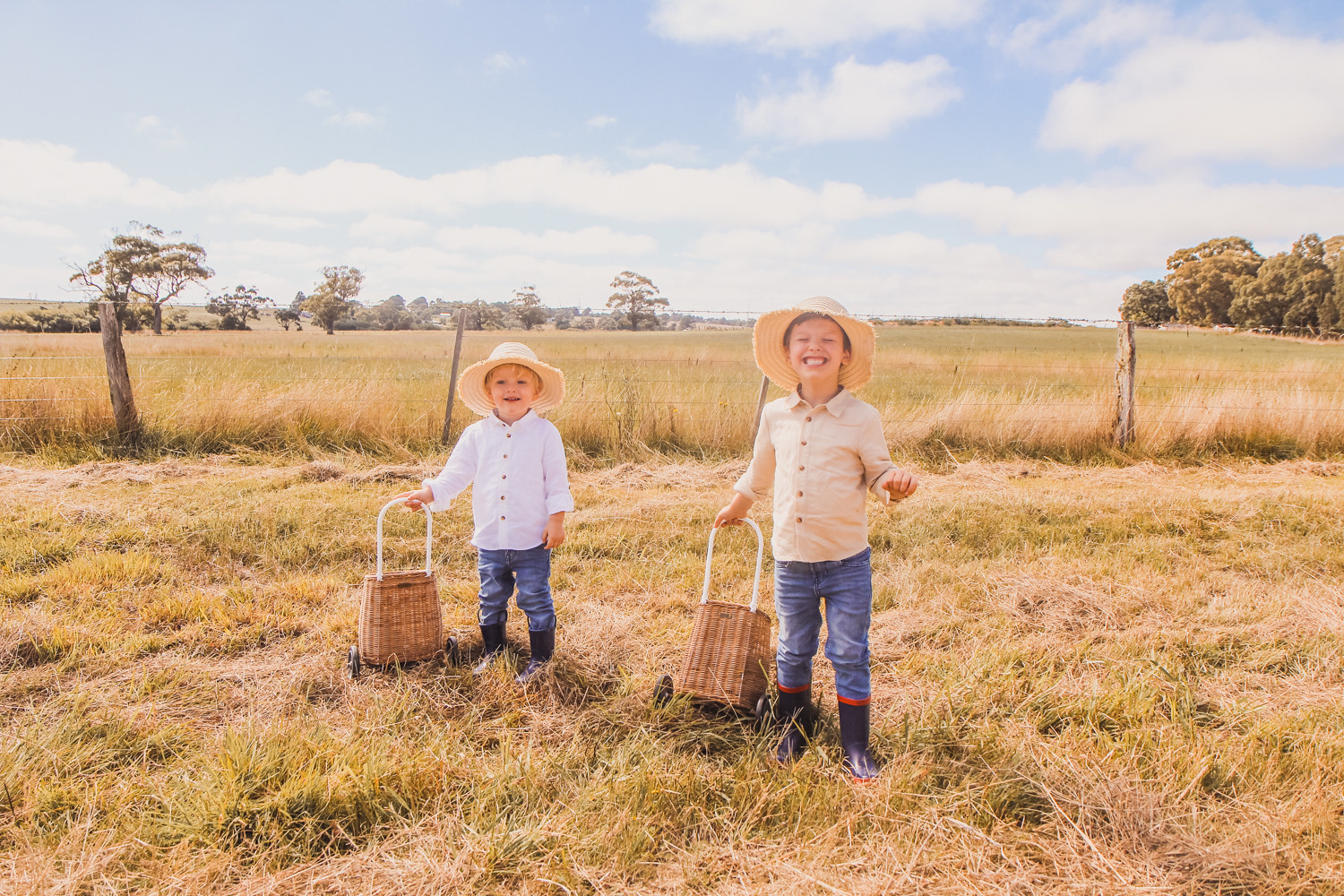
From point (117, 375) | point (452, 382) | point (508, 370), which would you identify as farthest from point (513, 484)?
point (117, 375)

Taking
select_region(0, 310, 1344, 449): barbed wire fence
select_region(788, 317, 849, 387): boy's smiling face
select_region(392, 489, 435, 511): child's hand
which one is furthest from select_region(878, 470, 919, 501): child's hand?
select_region(0, 310, 1344, 449): barbed wire fence

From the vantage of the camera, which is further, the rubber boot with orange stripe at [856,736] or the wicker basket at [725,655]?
the wicker basket at [725,655]

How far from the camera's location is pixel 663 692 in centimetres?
316

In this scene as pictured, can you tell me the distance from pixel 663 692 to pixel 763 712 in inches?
17.2

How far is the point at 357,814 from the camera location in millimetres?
2381

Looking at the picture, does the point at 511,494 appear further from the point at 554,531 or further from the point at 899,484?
the point at 899,484

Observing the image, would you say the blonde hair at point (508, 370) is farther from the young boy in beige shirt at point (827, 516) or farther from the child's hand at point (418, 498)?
the young boy in beige shirt at point (827, 516)

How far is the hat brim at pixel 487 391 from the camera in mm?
3461

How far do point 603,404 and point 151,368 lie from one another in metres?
9.52

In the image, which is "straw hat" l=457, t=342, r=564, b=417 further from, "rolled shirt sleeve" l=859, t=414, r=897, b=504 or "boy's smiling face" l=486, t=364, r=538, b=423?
"rolled shirt sleeve" l=859, t=414, r=897, b=504

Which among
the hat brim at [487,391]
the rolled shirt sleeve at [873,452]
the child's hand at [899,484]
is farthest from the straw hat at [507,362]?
the child's hand at [899,484]

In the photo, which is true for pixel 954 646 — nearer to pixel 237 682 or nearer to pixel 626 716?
pixel 626 716

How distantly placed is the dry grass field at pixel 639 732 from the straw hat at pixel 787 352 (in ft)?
4.71

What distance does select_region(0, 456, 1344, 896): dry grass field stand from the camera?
219 cm
